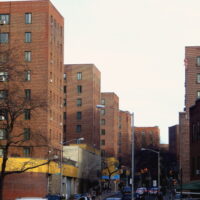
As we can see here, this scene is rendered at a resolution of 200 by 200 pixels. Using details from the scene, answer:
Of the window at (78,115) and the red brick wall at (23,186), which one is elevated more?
the window at (78,115)

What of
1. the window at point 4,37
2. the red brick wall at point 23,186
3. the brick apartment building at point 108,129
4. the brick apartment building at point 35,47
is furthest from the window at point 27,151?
the brick apartment building at point 108,129

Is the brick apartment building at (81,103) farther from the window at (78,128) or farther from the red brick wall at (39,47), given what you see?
the red brick wall at (39,47)

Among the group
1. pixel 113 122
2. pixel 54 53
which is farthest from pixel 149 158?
pixel 54 53

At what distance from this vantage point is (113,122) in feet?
628

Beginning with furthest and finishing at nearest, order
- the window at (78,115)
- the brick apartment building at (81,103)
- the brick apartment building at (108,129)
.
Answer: the brick apartment building at (108,129)
the window at (78,115)
the brick apartment building at (81,103)

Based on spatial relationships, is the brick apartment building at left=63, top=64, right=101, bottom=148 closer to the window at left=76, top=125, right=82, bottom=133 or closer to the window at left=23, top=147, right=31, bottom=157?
the window at left=76, top=125, right=82, bottom=133

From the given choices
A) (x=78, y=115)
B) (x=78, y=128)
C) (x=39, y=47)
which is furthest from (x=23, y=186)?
(x=78, y=115)

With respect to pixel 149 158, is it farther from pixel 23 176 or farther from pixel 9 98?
pixel 9 98

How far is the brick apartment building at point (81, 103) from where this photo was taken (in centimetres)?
15038

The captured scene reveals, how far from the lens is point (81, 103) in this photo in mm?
152750

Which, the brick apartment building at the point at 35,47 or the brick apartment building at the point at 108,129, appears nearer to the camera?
the brick apartment building at the point at 35,47

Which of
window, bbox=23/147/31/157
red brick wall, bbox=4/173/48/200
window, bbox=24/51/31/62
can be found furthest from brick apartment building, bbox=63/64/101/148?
red brick wall, bbox=4/173/48/200

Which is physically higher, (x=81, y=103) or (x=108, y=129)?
(x=81, y=103)

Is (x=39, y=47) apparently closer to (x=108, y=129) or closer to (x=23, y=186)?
(x=23, y=186)
